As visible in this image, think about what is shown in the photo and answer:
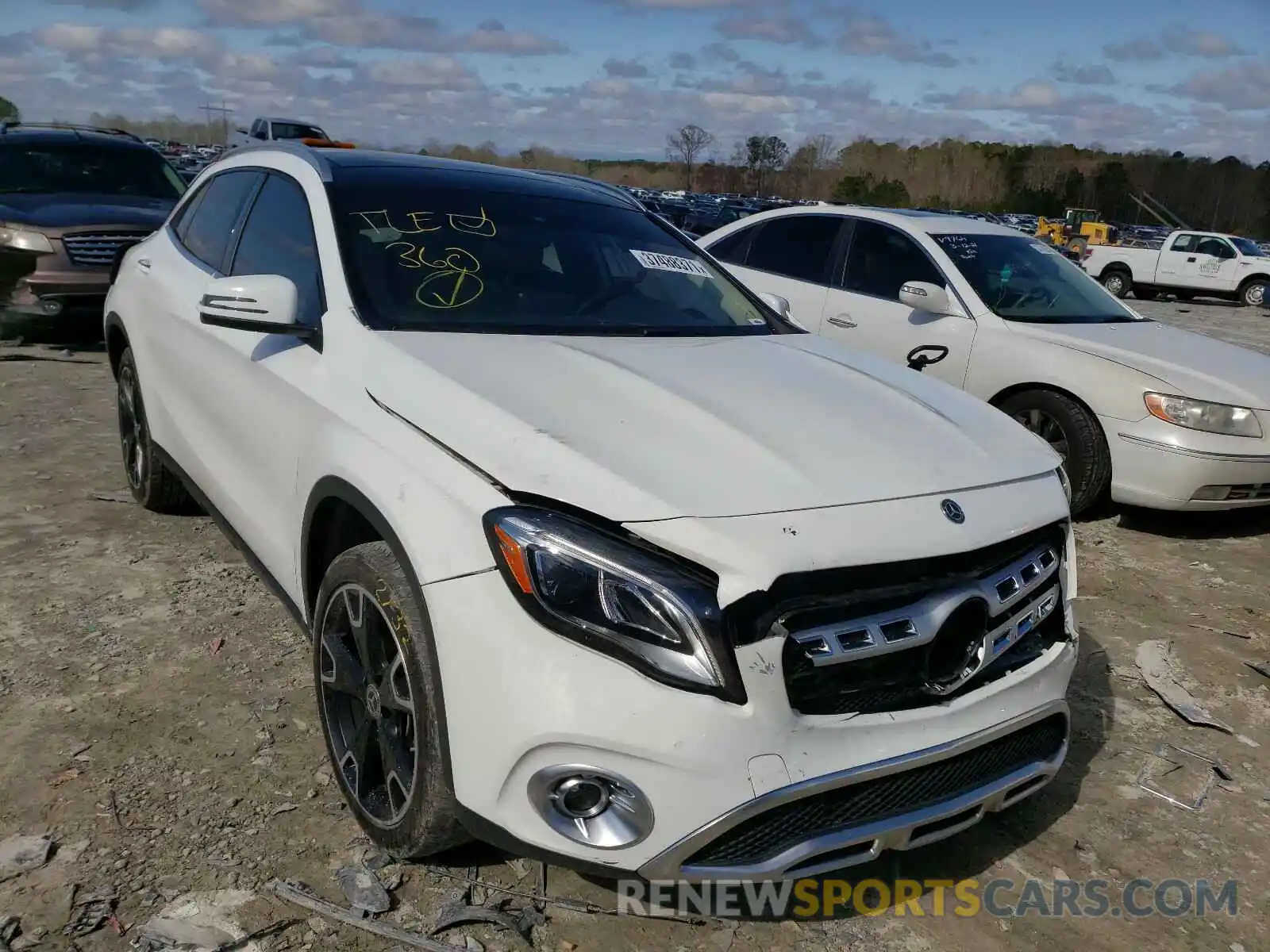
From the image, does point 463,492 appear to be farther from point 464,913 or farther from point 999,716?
point 999,716

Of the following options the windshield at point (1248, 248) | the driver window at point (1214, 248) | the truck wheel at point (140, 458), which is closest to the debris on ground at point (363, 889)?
the truck wheel at point (140, 458)

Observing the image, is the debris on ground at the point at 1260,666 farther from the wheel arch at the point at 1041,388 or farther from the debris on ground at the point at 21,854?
the debris on ground at the point at 21,854

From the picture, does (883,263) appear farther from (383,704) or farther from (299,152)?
(383,704)

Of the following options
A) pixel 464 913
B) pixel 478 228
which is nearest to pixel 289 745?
pixel 464 913

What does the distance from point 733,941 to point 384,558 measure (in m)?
1.17

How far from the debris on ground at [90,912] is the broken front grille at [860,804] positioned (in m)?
1.33

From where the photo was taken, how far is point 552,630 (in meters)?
1.99

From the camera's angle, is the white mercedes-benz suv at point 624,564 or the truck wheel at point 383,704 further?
the truck wheel at point 383,704

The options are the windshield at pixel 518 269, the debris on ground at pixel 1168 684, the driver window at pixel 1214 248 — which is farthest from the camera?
the driver window at pixel 1214 248

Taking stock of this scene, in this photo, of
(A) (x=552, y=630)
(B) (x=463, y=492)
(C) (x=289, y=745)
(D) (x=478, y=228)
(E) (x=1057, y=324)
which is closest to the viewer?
(A) (x=552, y=630)

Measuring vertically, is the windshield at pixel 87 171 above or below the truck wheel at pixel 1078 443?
above

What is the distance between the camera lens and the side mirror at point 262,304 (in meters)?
2.87

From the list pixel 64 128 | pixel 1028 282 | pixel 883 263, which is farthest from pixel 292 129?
pixel 1028 282

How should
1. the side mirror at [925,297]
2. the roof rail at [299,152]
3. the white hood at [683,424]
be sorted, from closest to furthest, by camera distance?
the white hood at [683,424] < the roof rail at [299,152] < the side mirror at [925,297]
